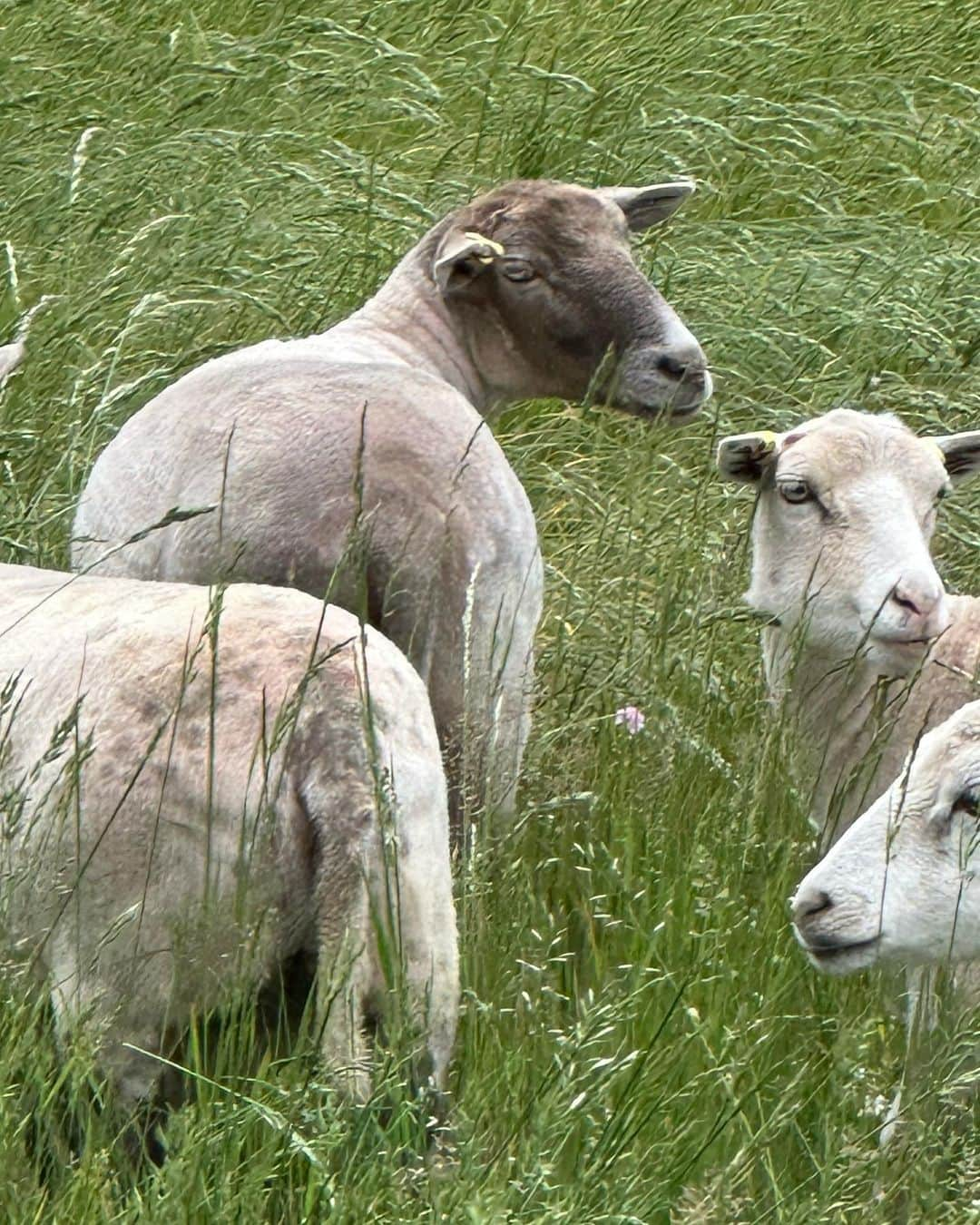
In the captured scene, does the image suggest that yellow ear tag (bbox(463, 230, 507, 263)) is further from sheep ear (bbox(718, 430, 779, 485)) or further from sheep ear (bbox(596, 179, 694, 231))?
sheep ear (bbox(718, 430, 779, 485))

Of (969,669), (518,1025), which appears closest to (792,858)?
(969,669)

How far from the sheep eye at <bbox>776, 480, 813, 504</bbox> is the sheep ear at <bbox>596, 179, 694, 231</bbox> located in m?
1.34

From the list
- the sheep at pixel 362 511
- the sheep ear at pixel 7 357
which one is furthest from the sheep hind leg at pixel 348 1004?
the sheep ear at pixel 7 357

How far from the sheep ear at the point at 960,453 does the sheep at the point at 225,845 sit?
6.68 ft

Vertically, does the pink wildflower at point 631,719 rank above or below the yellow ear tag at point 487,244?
below

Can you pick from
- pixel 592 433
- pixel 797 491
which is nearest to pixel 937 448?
pixel 797 491

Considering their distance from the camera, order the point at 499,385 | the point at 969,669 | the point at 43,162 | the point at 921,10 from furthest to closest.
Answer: the point at 921,10 < the point at 43,162 < the point at 499,385 < the point at 969,669

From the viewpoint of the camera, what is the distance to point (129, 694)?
310 cm

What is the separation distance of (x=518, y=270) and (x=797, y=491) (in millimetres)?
1109

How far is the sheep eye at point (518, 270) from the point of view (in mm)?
5473

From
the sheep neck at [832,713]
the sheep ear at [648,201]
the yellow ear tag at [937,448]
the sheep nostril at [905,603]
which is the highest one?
the sheep ear at [648,201]

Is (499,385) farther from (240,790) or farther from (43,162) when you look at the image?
(240,790)

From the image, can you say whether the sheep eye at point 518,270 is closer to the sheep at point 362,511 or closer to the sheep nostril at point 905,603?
the sheep at point 362,511

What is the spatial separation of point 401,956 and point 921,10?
7.47 meters
